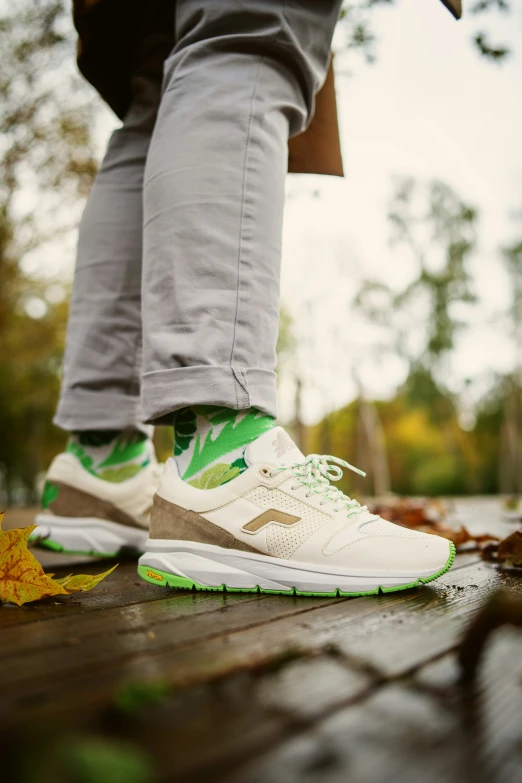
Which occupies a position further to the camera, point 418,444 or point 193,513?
point 418,444

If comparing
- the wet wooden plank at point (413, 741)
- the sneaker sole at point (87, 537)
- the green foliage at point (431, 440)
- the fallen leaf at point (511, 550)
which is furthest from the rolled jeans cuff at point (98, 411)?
the green foliage at point (431, 440)

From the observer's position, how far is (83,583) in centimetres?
98

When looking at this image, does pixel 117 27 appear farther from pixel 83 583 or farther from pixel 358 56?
pixel 358 56

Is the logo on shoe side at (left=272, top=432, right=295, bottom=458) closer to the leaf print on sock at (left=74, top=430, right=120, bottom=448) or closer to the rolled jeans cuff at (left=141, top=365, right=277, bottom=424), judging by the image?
the rolled jeans cuff at (left=141, top=365, right=277, bottom=424)

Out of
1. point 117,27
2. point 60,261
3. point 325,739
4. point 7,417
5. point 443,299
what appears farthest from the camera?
point 443,299

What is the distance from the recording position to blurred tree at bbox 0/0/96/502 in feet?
20.9

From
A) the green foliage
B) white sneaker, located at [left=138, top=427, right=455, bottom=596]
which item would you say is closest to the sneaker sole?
white sneaker, located at [left=138, top=427, right=455, bottom=596]

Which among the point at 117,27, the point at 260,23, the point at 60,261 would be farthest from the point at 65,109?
the point at 260,23

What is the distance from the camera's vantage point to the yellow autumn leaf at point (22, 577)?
0.90 meters

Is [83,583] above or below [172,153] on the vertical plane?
below

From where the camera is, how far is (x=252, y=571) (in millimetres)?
1014

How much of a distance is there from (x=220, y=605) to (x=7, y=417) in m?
15.9

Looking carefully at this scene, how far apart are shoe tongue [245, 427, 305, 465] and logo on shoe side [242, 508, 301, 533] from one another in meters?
0.09
